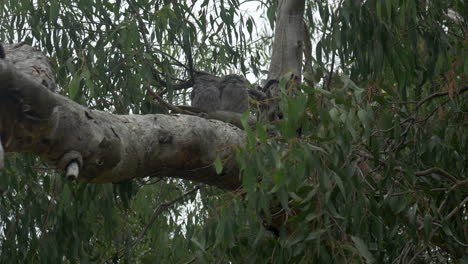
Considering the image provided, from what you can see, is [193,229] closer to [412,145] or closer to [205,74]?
[412,145]

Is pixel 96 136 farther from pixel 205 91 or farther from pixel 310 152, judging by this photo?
pixel 205 91

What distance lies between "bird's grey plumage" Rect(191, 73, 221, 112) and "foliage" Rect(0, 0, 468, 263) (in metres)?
0.22

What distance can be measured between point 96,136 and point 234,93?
2.63 meters

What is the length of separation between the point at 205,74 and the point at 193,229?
4.97ft

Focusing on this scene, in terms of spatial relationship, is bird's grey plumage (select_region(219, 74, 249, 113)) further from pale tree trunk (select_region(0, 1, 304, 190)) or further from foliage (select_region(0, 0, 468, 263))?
pale tree trunk (select_region(0, 1, 304, 190))

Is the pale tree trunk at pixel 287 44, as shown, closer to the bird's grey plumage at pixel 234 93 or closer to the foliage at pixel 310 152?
the foliage at pixel 310 152

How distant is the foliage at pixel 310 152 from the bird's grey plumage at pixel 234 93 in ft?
0.39

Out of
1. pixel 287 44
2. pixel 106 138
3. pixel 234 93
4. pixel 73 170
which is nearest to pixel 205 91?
pixel 234 93

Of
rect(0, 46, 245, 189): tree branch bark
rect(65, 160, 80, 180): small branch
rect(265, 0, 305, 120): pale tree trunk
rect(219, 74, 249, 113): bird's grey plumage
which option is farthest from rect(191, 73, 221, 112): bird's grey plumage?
rect(65, 160, 80, 180): small branch

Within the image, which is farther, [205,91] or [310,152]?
[205,91]

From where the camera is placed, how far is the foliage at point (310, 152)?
2.60 meters

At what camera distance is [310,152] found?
97.6 inches

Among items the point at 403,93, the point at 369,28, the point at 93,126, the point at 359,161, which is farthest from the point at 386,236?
the point at 93,126

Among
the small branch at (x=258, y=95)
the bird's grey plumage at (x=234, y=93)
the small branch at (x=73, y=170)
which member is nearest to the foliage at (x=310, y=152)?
the bird's grey plumage at (x=234, y=93)
